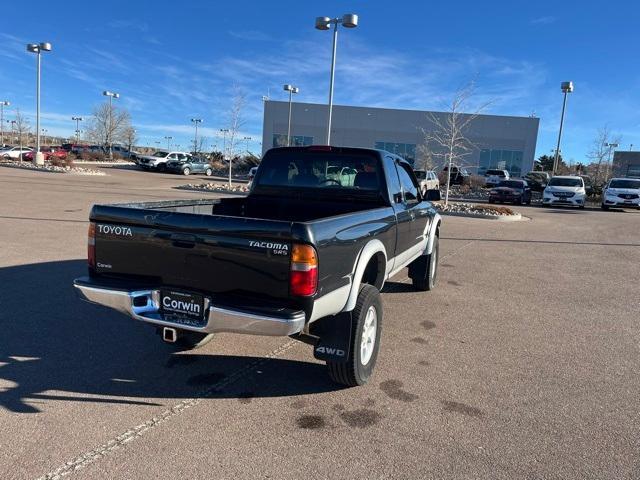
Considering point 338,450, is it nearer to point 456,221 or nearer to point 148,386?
point 148,386

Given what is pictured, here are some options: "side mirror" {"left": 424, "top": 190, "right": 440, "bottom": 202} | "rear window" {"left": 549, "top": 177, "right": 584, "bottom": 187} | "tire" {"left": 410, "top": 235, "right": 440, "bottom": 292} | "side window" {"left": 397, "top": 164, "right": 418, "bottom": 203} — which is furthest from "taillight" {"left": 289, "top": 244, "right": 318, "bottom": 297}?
"rear window" {"left": 549, "top": 177, "right": 584, "bottom": 187}

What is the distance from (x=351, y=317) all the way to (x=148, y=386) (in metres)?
1.65

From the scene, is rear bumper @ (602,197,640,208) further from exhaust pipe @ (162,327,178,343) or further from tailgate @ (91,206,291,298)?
exhaust pipe @ (162,327,178,343)

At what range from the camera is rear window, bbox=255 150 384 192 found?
5.20 metres

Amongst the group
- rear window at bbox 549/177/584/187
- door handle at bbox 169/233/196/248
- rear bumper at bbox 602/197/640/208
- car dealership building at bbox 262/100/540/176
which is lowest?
door handle at bbox 169/233/196/248

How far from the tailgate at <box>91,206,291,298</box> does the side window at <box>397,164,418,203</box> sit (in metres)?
2.85

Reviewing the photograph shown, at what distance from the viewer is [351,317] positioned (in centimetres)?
369

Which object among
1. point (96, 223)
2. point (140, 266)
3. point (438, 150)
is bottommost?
point (140, 266)

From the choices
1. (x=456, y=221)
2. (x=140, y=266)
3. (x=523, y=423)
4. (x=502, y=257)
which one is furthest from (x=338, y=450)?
(x=456, y=221)

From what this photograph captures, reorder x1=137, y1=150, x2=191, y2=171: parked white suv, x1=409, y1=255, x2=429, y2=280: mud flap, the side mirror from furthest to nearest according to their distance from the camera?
x1=137, y1=150, x2=191, y2=171: parked white suv < x1=409, y1=255, x2=429, y2=280: mud flap < the side mirror

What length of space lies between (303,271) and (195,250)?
0.78 m

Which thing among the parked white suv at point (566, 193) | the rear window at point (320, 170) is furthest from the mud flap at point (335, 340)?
the parked white suv at point (566, 193)

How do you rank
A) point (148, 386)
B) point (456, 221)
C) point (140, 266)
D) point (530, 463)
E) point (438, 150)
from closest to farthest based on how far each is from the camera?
point (530, 463)
point (140, 266)
point (148, 386)
point (456, 221)
point (438, 150)

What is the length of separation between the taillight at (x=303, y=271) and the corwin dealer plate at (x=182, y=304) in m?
0.67
